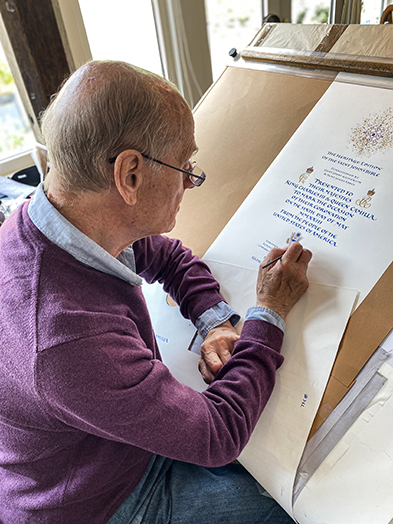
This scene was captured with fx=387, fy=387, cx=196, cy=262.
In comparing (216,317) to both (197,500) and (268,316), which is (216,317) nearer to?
(268,316)

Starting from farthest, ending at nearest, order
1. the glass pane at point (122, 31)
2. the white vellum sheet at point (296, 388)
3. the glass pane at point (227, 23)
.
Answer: the glass pane at point (227, 23) → the glass pane at point (122, 31) → the white vellum sheet at point (296, 388)

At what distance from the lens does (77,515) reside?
70 cm

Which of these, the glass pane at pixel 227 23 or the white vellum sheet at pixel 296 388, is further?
the glass pane at pixel 227 23

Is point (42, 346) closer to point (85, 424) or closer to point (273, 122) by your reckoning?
point (85, 424)

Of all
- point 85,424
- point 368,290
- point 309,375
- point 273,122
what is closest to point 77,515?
point 85,424

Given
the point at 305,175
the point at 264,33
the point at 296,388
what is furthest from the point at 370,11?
the point at 296,388

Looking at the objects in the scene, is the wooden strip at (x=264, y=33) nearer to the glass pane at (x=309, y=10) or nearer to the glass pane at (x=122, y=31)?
the glass pane at (x=122, y=31)

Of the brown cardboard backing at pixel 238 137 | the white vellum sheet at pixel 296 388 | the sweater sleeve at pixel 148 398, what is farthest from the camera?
the brown cardboard backing at pixel 238 137

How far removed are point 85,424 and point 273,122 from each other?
0.85 m

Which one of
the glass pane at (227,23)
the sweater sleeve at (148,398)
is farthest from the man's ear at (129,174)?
the glass pane at (227,23)

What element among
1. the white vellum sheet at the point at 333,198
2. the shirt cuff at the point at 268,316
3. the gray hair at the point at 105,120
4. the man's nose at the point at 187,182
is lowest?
the shirt cuff at the point at 268,316

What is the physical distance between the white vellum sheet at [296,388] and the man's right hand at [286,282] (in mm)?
23

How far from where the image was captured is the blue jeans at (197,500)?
75cm

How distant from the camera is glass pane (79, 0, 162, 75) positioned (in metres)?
1.76
